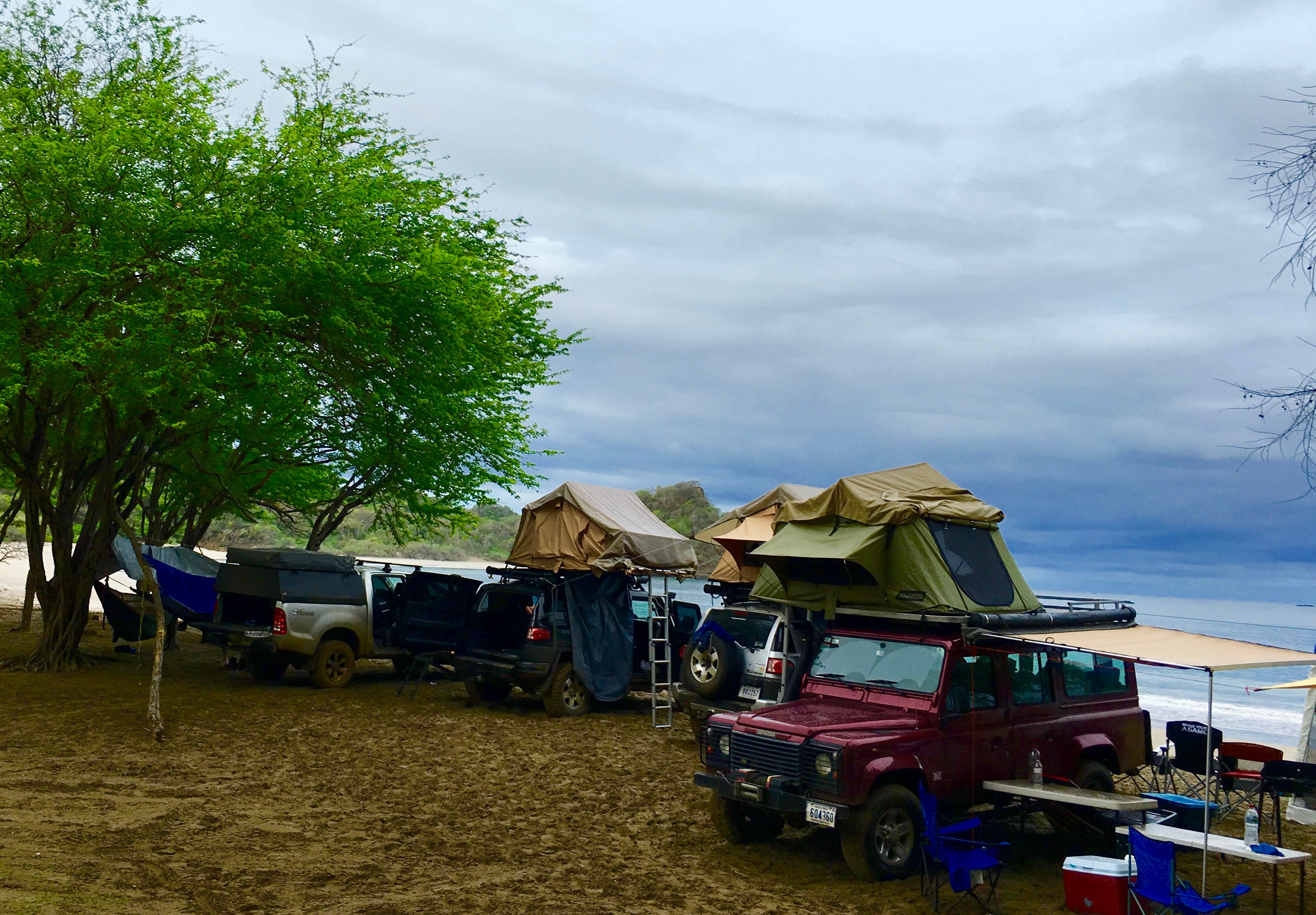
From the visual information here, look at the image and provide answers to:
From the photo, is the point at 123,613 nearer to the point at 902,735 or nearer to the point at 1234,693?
the point at 902,735

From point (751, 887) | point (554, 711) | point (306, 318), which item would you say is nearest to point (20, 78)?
point (306, 318)

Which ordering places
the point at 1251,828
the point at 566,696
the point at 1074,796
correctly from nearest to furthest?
the point at 1251,828, the point at 1074,796, the point at 566,696

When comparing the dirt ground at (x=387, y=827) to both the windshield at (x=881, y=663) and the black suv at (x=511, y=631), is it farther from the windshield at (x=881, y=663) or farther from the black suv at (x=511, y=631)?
the windshield at (x=881, y=663)

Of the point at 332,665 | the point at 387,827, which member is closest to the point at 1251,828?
the point at 387,827

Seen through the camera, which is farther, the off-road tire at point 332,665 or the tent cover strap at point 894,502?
the off-road tire at point 332,665

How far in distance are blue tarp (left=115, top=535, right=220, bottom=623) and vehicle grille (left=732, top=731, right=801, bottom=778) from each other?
1134 centimetres

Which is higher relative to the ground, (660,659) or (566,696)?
(660,659)

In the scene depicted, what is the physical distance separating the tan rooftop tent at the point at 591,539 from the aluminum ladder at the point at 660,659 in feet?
1.44

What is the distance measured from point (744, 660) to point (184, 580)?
10401 mm

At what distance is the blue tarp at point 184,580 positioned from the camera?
55.2 ft

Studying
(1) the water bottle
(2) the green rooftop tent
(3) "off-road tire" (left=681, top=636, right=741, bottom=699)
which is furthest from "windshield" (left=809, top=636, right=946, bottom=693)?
(3) "off-road tire" (left=681, top=636, right=741, bottom=699)

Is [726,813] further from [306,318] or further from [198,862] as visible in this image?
[306,318]

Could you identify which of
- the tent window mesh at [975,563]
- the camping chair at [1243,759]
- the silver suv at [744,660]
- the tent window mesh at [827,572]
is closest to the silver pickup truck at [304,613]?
the silver suv at [744,660]

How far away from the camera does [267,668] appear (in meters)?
16.5
